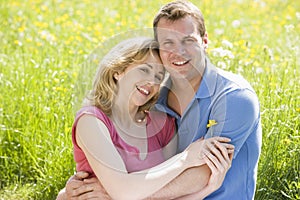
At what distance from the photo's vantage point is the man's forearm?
3107 millimetres

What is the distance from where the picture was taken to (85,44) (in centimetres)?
568

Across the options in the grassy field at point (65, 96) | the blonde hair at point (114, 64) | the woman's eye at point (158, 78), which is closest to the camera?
the blonde hair at point (114, 64)

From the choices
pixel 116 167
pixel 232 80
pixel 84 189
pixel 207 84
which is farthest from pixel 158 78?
pixel 84 189

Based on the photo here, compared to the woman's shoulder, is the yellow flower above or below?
below

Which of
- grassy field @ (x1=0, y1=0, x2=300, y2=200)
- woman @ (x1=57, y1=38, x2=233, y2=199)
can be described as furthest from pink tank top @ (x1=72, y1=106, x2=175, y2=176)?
grassy field @ (x1=0, y1=0, x2=300, y2=200)

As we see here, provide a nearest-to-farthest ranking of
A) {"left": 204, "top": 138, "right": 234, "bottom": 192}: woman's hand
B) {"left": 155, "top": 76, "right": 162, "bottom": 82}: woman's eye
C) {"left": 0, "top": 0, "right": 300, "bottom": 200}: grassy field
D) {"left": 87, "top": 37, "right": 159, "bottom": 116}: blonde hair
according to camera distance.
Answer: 1. {"left": 204, "top": 138, "right": 234, "bottom": 192}: woman's hand
2. {"left": 87, "top": 37, "right": 159, "bottom": 116}: blonde hair
3. {"left": 155, "top": 76, "right": 162, "bottom": 82}: woman's eye
4. {"left": 0, "top": 0, "right": 300, "bottom": 200}: grassy field

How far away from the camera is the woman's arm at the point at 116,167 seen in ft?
10.0

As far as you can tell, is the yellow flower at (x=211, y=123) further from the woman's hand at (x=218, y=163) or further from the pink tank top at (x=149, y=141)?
the pink tank top at (x=149, y=141)

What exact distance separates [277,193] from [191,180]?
0.88 meters

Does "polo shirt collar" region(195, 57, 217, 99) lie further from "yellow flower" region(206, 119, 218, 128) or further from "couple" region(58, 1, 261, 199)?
"yellow flower" region(206, 119, 218, 128)

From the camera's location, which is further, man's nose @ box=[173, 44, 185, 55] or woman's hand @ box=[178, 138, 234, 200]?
man's nose @ box=[173, 44, 185, 55]

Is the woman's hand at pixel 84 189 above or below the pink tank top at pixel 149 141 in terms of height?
below

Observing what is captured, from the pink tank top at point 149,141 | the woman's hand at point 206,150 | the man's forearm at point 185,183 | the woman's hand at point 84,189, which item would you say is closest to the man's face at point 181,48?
the pink tank top at point 149,141

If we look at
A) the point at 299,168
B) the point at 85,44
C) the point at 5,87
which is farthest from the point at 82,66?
the point at 299,168
